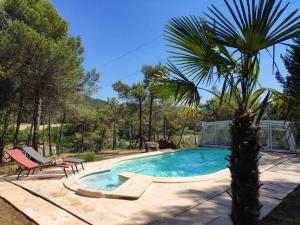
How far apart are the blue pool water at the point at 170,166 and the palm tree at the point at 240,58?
5647 mm

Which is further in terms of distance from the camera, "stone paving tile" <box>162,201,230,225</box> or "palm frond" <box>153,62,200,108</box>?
"stone paving tile" <box>162,201,230,225</box>

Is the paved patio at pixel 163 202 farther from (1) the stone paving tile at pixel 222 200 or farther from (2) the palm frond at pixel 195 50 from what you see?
(2) the palm frond at pixel 195 50

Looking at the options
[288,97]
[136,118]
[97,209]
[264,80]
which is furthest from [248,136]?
[136,118]

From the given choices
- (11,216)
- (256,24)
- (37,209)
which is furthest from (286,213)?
(11,216)

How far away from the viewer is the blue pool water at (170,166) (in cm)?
871

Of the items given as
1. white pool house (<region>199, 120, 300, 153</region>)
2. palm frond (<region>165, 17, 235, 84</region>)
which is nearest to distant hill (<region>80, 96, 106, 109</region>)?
white pool house (<region>199, 120, 300, 153</region>)

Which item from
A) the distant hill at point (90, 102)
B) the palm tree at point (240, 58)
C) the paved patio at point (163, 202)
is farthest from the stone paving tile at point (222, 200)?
the distant hill at point (90, 102)

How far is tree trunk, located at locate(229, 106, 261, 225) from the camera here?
9.34 feet

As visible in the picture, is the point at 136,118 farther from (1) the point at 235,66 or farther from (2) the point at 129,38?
(1) the point at 235,66

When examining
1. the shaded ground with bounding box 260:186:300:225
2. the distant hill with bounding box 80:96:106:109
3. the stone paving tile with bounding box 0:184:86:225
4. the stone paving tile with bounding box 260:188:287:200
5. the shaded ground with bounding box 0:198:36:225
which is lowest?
the shaded ground with bounding box 0:198:36:225

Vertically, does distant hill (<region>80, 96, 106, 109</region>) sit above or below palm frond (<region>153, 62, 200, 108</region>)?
above

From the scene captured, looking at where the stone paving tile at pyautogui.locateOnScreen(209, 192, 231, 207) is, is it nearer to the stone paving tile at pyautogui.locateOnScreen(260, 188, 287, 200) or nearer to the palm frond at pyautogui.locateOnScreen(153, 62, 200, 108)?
the stone paving tile at pyautogui.locateOnScreen(260, 188, 287, 200)

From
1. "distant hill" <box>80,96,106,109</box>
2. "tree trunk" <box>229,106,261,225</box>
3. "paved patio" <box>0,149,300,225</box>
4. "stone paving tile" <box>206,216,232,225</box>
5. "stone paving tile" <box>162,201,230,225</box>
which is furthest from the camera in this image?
"distant hill" <box>80,96,106,109</box>

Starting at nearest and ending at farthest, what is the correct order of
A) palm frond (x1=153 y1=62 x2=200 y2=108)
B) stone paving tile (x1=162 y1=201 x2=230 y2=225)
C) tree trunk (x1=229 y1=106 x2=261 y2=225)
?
tree trunk (x1=229 y1=106 x2=261 y2=225) → palm frond (x1=153 y1=62 x2=200 y2=108) → stone paving tile (x1=162 y1=201 x2=230 y2=225)
